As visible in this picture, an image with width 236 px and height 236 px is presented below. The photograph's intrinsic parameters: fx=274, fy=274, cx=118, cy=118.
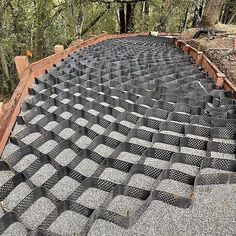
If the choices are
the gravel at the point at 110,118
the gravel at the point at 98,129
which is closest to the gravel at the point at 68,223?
the gravel at the point at 98,129

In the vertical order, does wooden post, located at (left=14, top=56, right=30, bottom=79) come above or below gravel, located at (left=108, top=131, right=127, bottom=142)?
above

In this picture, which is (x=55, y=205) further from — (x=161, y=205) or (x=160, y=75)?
(x=160, y=75)

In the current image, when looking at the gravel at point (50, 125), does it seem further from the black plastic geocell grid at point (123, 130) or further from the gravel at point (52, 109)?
the gravel at point (52, 109)

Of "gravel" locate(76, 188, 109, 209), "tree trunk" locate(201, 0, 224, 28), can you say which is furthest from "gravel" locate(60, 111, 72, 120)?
"tree trunk" locate(201, 0, 224, 28)

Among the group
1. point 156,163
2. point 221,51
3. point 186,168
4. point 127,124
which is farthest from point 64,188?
point 221,51

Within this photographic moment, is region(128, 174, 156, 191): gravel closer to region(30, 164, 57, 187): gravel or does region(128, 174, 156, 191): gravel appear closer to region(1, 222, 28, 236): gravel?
region(30, 164, 57, 187): gravel

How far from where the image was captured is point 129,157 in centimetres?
316

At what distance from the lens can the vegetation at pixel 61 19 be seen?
11.8 metres

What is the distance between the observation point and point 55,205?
2490mm

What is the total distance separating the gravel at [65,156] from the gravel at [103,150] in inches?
10.8

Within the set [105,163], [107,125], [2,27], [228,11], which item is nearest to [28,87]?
[107,125]

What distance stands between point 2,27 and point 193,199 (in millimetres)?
11524

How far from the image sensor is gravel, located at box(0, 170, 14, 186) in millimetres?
2758

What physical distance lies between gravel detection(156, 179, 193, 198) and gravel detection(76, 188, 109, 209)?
0.55 meters
